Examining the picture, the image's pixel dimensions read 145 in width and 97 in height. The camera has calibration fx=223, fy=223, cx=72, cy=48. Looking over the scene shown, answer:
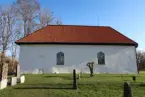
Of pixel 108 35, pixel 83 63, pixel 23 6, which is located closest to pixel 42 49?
pixel 83 63

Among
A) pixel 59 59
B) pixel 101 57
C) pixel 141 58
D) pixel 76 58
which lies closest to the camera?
pixel 59 59

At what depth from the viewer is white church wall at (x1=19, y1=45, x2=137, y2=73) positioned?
30.2 meters

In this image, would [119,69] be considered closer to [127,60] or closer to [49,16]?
[127,60]

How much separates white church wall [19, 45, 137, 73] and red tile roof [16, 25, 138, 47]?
728 millimetres

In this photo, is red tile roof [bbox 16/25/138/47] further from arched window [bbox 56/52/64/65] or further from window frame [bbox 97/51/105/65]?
arched window [bbox 56/52/64/65]

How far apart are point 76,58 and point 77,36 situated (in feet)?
12.7

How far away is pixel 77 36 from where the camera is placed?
33094 millimetres

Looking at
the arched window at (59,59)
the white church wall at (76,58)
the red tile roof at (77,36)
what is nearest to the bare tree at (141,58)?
the red tile roof at (77,36)

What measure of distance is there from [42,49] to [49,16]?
15.3 meters

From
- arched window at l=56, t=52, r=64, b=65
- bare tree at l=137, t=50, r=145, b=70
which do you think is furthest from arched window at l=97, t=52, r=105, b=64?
bare tree at l=137, t=50, r=145, b=70

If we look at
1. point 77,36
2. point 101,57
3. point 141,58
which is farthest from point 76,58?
point 141,58

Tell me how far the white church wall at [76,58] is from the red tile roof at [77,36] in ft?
2.39

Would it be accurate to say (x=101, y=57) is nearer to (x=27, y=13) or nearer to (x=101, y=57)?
(x=101, y=57)

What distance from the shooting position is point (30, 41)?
30594 mm
